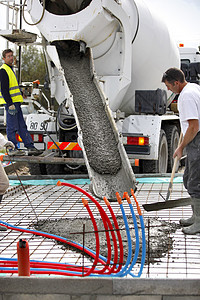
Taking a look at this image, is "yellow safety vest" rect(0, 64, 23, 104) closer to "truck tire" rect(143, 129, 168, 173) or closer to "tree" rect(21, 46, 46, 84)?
"truck tire" rect(143, 129, 168, 173)

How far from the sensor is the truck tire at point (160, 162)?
7855mm

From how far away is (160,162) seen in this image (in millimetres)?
8164

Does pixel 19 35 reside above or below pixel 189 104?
above

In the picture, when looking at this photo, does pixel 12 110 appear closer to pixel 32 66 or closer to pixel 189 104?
pixel 189 104

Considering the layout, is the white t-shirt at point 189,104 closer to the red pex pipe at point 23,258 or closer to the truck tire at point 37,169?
the red pex pipe at point 23,258

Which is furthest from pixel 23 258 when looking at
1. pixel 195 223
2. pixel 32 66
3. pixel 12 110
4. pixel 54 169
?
pixel 32 66

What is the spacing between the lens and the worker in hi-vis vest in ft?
24.7

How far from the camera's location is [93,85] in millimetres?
7133

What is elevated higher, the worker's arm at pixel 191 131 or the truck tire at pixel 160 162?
the worker's arm at pixel 191 131

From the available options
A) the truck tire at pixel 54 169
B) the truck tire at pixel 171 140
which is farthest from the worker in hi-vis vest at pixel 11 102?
the truck tire at pixel 171 140

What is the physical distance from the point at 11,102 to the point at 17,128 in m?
0.46

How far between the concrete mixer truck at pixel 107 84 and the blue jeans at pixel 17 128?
0.85ft

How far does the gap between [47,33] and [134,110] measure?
7.09 feet

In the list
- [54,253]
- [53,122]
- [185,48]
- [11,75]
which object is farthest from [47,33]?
[185,48]
